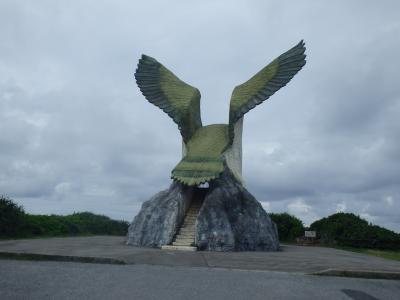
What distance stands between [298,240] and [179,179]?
11701mm

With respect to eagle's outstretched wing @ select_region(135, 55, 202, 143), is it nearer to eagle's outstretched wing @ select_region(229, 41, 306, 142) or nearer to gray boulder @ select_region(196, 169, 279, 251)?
eagle's outstretched wing @ select_region(229, 41, 306, 142)

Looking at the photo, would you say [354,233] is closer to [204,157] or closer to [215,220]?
[204,157]

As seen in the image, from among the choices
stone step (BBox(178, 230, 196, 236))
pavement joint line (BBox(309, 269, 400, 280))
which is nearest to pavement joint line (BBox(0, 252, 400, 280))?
pavement joint line (BBox(309, 269, 400, 280))

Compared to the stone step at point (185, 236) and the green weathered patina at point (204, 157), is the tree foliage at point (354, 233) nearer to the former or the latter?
the green weathered patina at point (204, 157)

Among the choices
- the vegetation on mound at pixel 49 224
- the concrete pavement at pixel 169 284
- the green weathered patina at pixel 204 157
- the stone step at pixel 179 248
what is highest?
the green weathered patina at pixel 204 157

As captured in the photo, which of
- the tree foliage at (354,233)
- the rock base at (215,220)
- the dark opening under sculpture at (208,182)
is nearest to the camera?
the rock base at (215,220)

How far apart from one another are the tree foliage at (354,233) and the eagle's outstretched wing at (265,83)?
10230mm

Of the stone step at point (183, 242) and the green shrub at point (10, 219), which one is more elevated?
the green shrub at point (10, 219)

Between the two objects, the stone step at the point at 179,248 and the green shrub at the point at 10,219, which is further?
the green shrub at the point at 10,219

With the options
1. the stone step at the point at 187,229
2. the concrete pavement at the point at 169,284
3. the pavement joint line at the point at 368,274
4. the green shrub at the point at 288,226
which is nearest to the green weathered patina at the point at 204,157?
the stone step at the point at 187,229

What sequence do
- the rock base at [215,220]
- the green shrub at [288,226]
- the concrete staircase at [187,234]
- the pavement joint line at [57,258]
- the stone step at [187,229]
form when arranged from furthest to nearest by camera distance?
1. the green shrub at [288,226]
2. the stone step at [187,229]
3. the rock base at [215,220]
4. the concrete staircase at [187,234]
5. the pavement joint line at [57,258]

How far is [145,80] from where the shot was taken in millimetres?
20719

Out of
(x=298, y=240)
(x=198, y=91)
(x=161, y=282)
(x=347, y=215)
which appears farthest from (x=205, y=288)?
(x=347, y=215)

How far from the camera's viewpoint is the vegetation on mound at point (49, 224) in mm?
20312
